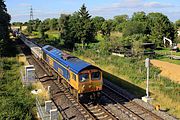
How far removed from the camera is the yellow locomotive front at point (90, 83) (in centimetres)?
1920

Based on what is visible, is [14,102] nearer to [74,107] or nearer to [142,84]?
[74,107]

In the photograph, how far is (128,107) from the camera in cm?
1955

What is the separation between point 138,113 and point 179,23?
13680 cm

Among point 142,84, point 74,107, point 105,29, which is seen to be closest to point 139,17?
point 105,29

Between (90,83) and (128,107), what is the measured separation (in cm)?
325

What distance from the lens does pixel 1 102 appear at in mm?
17391

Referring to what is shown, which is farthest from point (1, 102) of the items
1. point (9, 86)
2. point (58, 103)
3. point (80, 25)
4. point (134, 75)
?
point (80, 25)

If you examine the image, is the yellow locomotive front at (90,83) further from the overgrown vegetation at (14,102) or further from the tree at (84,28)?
the tree at (84,28)

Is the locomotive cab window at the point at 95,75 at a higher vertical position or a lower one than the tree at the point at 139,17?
lower

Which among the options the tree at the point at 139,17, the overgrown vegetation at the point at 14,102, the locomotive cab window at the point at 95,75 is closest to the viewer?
the overgrown vegetation at the point at 14,102

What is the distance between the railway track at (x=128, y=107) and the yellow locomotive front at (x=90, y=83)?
1.89 meters

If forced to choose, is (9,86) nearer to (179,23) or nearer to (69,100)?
→ (69,100)

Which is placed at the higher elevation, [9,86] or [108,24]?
[108,24]

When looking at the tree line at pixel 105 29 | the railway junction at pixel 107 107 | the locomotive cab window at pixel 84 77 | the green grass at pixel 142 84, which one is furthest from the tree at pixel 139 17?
the locomotive cab window at pixel 84 77
